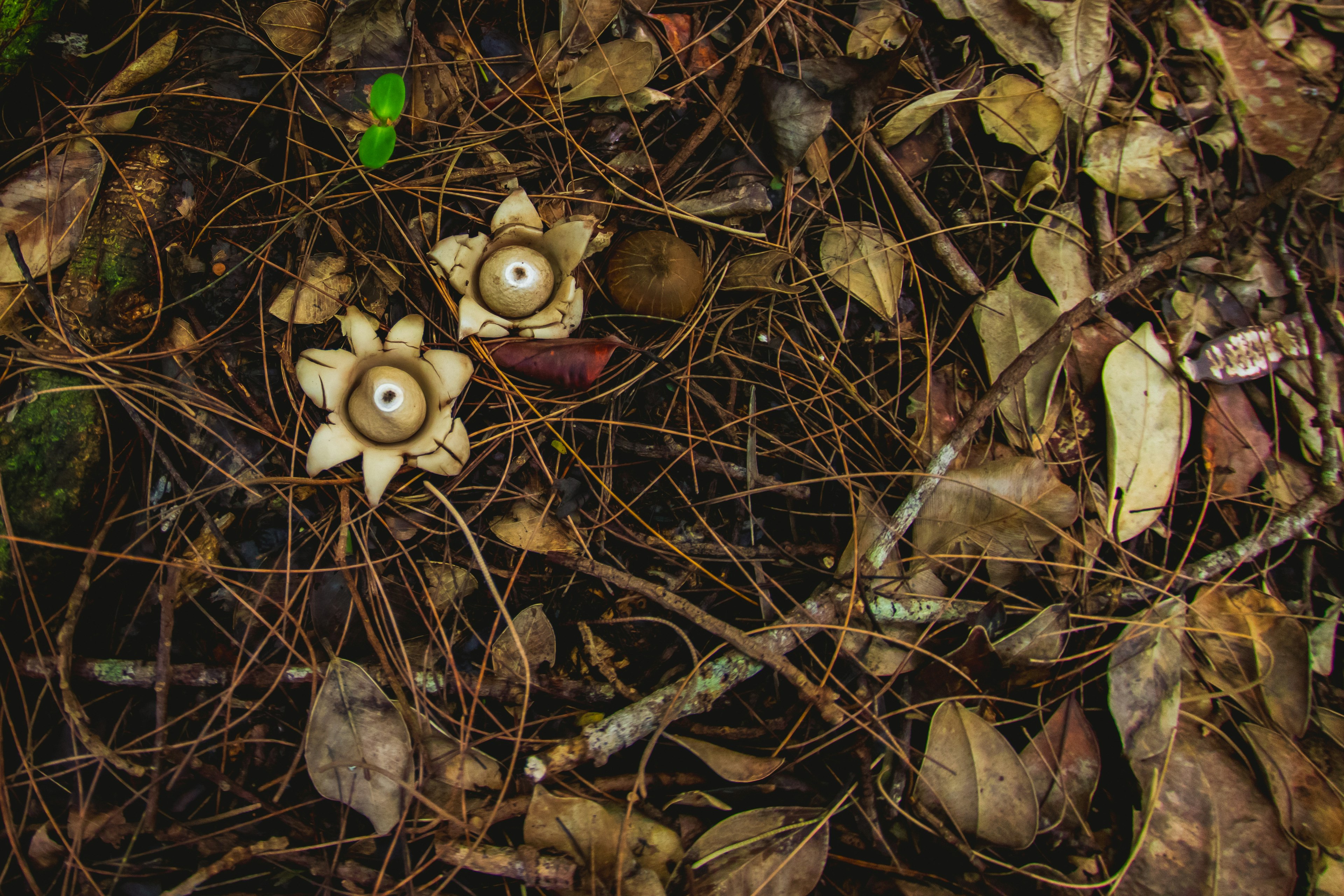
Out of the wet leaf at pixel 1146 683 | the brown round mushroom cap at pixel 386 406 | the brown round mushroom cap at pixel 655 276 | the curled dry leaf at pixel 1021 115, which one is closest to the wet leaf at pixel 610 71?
the brown round mushroom cap at pixel 655 276

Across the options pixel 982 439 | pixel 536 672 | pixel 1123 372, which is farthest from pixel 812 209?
pixel 536 672

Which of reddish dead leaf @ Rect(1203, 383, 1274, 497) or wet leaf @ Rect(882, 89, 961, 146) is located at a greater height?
wet leaf @ Rect(882, 89, 961, 146)

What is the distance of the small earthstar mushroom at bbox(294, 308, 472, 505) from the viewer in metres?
1.70

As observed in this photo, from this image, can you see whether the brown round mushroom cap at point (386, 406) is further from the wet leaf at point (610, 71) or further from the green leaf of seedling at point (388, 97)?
the wet leaf at point (610, 71)

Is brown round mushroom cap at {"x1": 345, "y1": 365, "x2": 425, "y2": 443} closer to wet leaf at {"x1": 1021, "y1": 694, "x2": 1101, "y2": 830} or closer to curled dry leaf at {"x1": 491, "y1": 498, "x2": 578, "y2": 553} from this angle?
curled dry leaf at {"x1": 491, "y1": 498, "x2": 578, "y2": 553}

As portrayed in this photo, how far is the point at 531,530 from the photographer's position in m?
1.83

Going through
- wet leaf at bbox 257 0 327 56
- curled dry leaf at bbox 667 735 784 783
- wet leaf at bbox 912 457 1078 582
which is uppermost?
wet leaf at bbox 257 0 327 56

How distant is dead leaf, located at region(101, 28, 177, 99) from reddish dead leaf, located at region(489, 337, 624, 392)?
1258 millimetres

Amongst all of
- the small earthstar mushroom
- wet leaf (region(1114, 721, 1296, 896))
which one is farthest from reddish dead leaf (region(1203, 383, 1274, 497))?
the small earthstar mushroom

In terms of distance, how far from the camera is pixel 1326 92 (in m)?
2.34

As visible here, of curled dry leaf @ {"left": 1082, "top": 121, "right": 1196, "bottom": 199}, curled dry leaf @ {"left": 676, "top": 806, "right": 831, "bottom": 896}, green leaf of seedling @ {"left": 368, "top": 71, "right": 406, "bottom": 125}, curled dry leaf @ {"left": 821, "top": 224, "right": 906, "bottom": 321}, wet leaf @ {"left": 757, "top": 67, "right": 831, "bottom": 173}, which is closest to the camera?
curled dry leaf @ {"left": 676, "top": 806, "right": 831, "bottom": 896}

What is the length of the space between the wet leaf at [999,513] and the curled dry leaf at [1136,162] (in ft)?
3.38

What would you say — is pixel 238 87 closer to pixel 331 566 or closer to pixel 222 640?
pixel 331 566

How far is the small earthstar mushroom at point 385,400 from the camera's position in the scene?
5.58ft
